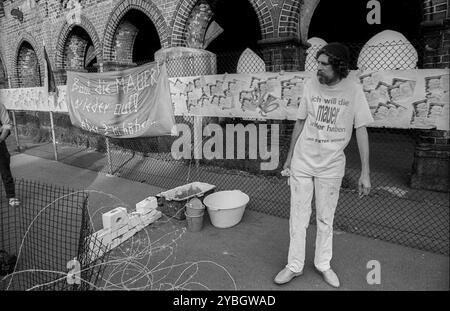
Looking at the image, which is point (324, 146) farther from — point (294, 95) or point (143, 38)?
point (143, 38)

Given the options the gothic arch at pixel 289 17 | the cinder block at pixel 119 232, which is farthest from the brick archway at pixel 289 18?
the cinder block at pixel 119 232

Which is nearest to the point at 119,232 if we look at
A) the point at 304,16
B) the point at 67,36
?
the point at 304,16

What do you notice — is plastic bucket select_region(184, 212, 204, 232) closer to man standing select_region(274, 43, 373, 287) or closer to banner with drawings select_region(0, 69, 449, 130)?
man standing select_region(274, 43, 373, 287)

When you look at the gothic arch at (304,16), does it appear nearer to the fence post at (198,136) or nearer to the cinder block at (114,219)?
the fence post at (198,136)

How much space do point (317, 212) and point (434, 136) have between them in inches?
116

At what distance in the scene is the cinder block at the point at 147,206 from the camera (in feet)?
14.7

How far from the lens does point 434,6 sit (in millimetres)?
4379

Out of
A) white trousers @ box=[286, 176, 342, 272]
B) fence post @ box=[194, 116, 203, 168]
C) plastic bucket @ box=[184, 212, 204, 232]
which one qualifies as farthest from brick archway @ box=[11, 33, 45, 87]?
white trousers @ box=[286, 176, 342, 272]

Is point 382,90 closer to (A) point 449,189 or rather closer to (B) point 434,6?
(B) point 434,6

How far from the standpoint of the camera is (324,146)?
9.08ft

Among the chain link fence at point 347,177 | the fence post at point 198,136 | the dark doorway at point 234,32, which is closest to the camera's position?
the chain link fence at point 347,177

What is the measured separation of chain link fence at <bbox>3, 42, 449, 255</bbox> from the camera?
408 cm

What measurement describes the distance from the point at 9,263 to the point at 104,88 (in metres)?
3.85

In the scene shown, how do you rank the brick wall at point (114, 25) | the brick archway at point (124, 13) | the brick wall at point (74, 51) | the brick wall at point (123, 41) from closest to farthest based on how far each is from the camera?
the brick wall at point (114, 25) → the brick archway at point (124, 13) → the brick wall at point (123, 41) → the brick wall at point (74, 51)
